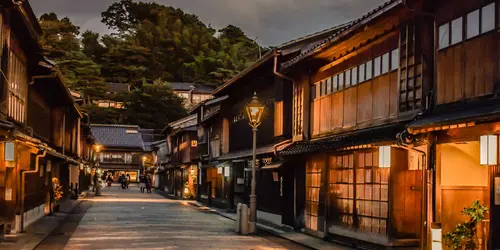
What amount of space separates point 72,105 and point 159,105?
57722 mm

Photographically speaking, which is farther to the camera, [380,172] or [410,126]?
[380,172]

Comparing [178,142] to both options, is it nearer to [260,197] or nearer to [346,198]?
[260,197]

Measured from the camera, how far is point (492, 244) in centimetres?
1202

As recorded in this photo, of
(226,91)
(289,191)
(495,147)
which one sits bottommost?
(289,191)

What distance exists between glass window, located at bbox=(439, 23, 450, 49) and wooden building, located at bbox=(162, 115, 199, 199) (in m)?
43.0

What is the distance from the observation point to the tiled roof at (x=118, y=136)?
104637mm

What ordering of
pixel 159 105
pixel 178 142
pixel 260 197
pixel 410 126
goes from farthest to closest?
1. pixel 159 105
2. pixel 178 142
3. pixel 260 197
4. pixel 410 126

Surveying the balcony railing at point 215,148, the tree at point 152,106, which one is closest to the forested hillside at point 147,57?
the tree at point 152,106

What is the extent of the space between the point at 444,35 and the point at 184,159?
54.0 metres

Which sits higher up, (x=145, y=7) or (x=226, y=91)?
(x=145, y=7)

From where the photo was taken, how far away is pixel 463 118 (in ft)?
37.8

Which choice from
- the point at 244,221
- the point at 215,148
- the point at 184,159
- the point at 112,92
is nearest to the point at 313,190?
the point at 244,221

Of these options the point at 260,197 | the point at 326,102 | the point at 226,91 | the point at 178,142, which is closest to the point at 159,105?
the point at 178,142

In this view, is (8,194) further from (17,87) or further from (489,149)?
(489,149)
